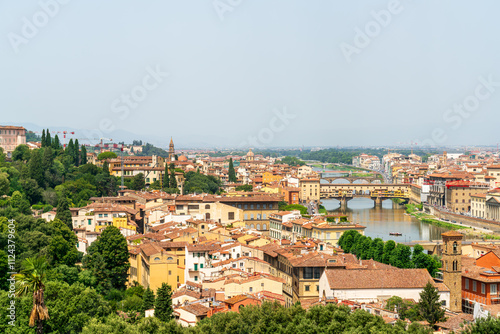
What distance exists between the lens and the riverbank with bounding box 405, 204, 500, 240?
30570 mm

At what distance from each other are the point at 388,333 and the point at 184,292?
16.2 ft

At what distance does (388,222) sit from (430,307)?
2497 centimetres

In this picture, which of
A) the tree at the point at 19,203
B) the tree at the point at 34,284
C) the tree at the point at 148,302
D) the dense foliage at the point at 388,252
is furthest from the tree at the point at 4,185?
the tree at the point at 34,284

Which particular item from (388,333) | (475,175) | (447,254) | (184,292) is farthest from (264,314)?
(475,175)

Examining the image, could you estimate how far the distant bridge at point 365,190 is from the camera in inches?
1938

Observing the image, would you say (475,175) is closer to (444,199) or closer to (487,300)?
(444,199)

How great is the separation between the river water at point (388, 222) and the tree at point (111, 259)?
14407mm

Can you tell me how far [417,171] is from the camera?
62.2 m

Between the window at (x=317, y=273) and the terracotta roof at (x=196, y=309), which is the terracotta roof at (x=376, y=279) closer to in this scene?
the window at (x=317, y=273)

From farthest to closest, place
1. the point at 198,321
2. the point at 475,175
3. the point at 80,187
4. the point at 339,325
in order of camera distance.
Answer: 1. the point at 475,175
2. the point at 80,187
3. the point at 198,321
4. the point at 339,325

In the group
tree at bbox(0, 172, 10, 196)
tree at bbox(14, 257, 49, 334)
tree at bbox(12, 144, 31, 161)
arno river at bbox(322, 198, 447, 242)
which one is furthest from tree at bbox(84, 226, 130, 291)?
tree at bbox(12, 144, 31, 161)

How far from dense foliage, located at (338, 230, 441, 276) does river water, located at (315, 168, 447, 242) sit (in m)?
7.57

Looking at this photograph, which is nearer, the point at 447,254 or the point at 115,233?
the point at 447,254

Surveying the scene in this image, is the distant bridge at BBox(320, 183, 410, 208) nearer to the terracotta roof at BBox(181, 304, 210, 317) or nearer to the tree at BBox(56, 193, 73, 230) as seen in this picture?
the tree at BBox(56, 193, 73, 230)
